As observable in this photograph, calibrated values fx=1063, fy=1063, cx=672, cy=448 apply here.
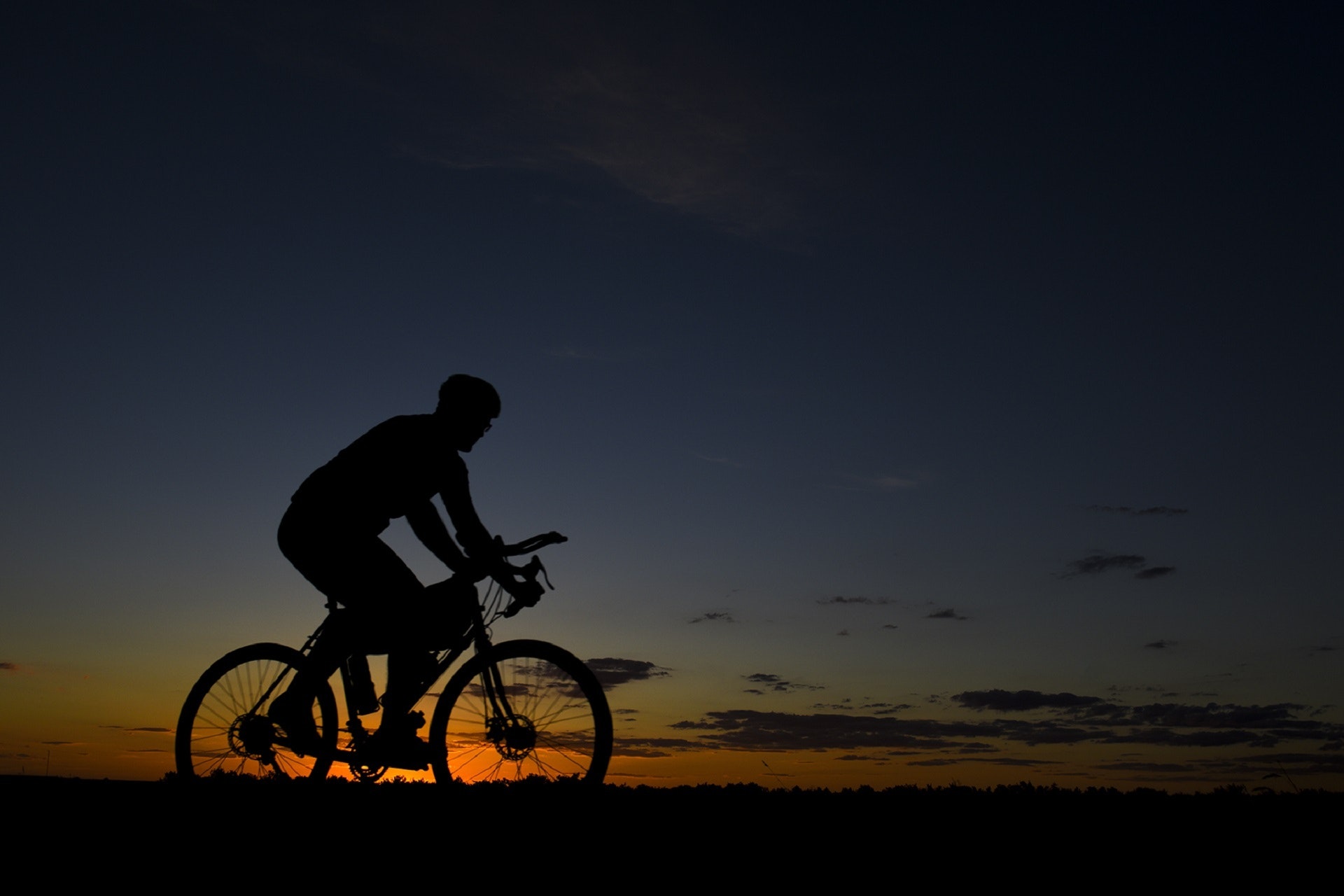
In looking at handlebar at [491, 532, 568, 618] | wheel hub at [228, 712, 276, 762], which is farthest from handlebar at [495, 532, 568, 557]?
wheel hub at [228, 712, 276, 762]

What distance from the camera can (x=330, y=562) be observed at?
25.8 ft

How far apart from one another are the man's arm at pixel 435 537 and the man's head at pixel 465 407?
0.54 meters

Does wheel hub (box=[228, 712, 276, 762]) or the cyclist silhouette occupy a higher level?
the cyclist silhouette

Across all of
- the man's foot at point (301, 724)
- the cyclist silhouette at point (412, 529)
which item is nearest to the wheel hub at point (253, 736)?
the man's foot at point (301, 724)

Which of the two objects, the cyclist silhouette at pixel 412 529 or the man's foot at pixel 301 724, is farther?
the man's foot at pixel 301 724

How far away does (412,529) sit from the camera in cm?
793

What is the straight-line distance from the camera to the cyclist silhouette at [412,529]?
7.78m

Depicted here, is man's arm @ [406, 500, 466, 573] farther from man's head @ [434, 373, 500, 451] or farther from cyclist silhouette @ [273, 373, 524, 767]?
man's head @ [434, 373, 500, 451]

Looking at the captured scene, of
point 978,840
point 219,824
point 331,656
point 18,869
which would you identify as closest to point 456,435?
point 331,656

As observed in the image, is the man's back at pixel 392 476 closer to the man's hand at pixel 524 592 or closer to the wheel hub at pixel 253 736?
the man's hand at pixel 524 592

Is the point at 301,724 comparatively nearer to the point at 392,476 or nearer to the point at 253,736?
the point at 253,736

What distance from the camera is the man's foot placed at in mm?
8320

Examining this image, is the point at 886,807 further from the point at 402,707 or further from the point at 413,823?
the point at 402,707

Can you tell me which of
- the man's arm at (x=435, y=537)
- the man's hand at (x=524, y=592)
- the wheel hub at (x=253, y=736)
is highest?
the man's arm at (x=435, y=537)
